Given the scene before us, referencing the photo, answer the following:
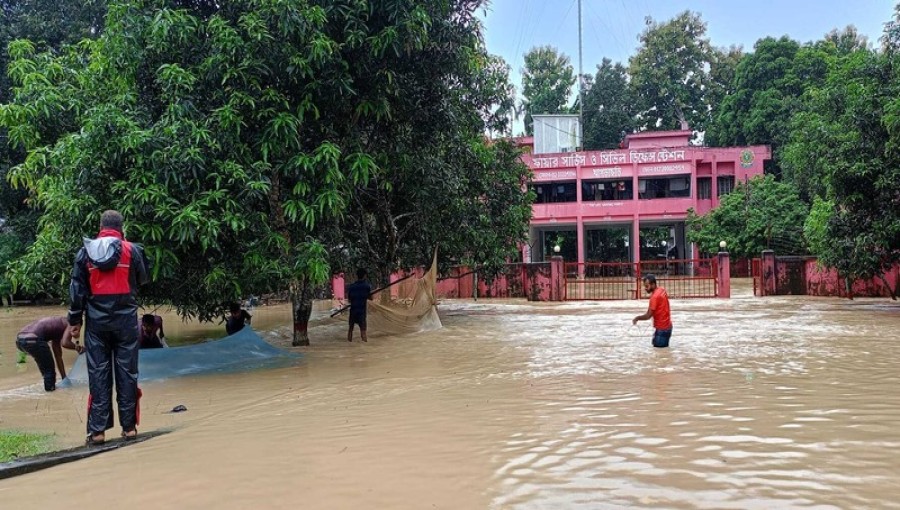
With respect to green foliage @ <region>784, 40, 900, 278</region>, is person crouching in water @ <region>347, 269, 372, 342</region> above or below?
below

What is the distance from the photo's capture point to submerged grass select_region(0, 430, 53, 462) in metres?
4.84

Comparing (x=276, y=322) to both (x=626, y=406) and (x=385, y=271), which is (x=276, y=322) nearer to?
(x=385, y=271)

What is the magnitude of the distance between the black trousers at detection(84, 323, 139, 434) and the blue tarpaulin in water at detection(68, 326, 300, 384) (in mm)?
3641

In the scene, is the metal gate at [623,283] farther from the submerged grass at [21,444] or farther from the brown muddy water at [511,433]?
the submerged grass at [21,444]

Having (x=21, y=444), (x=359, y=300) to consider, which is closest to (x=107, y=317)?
(x=21, y=444)

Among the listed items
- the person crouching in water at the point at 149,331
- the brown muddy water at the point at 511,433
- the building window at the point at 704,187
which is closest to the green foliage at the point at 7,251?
the brown muddy water at the point at 511,433

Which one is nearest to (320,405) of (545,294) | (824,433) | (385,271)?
(824,433)

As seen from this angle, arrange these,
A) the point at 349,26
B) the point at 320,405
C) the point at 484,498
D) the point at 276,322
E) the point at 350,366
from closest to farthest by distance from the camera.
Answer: the point at 484,498
the point at 320,405
the point at 349,26
the point at 350,366
the point at 276,322

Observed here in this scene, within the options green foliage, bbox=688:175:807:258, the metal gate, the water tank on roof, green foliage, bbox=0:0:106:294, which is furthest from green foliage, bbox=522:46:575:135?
green foliage, bbox=0:0:106:294

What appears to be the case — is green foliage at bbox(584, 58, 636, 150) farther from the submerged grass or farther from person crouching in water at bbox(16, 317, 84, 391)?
the submerged grass

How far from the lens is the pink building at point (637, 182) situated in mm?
37781

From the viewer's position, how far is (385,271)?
16.5 metres

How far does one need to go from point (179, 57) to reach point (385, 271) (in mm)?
8251

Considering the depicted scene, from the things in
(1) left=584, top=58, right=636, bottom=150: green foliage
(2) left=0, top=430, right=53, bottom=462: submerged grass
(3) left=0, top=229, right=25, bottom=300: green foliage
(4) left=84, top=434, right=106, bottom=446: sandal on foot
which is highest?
(1) left=584, top=58, right=636, bottom=150: green foliage
